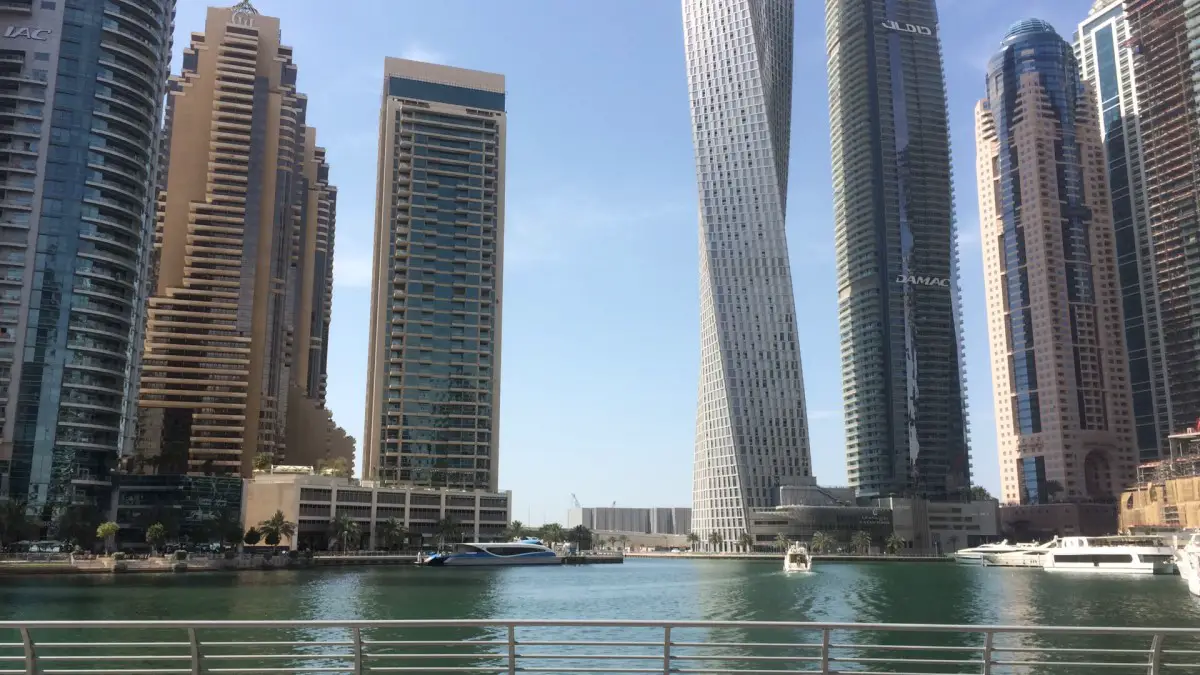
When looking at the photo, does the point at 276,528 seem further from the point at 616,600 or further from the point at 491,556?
the point at 616,600

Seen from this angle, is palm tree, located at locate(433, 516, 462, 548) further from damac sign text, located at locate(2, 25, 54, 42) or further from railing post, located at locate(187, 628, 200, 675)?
railing post, located at locate(187, 628, 200, 675)

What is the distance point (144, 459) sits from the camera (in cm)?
17462

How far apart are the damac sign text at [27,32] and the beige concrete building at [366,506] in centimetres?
7508

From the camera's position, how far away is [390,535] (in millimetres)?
170250

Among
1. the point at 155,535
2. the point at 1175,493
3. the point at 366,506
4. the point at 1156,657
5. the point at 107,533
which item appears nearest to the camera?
the point at 1156,657

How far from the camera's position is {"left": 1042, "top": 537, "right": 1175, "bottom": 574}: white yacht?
139625mm

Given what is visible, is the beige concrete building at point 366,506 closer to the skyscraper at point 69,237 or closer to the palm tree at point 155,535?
the palm tree at point 155,535


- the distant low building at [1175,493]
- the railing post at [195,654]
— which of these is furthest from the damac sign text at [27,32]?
the distant low building at [1175,493]

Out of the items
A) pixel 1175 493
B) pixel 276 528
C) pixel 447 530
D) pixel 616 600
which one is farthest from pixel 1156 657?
pixel 1175 493

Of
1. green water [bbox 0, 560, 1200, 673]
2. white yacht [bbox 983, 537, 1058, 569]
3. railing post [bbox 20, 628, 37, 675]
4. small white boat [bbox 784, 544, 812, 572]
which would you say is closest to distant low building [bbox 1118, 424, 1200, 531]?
white yacht [bbox 983, 537, 1058, 569]

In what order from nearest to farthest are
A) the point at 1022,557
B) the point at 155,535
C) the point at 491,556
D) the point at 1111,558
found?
the point at 155,535
the point at 1111,558
the point at 491,556
the point at 1022,557

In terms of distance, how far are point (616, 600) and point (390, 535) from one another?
92323 mm

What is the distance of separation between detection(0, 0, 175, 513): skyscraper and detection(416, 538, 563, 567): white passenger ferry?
1961 inches

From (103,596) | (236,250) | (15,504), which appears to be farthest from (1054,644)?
(236,250)
